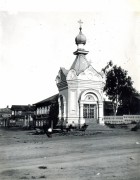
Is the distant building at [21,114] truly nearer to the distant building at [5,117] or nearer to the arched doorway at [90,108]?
the distant building at [5,117]

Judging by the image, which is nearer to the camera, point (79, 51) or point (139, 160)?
point (139, 160)

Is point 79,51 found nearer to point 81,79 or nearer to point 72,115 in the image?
point 81,79

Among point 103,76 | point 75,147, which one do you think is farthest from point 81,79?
point 75,147

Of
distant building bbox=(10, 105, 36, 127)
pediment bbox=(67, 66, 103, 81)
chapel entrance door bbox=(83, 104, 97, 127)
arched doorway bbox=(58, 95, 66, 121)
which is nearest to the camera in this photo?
pediment bbox=(67, 66, 103, 81)

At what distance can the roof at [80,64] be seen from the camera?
19916 millimetres

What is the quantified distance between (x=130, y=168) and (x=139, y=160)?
61cm

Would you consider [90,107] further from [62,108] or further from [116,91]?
[116,91]

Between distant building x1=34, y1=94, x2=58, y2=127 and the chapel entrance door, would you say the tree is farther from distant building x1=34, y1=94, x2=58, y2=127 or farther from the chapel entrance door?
distant building x1=34, y1=94, x2=58, y2=127

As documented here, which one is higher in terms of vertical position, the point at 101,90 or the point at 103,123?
the point at 101,90

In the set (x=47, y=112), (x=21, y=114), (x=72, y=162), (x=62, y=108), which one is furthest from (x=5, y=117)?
(x=72, y=162)

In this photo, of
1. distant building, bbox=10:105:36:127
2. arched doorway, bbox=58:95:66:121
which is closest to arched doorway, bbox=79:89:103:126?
arched doorway, bbox=58:95:66:121

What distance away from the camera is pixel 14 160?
352 inches

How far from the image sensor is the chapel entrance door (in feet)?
64.5

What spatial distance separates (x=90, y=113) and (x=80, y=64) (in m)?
3.15
